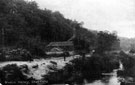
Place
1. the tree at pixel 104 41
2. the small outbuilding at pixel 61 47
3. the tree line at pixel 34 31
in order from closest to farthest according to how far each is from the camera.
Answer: the small outbuilding at pixel 61 47, the tree line at pixel 34 31, the tree at pixel 104 41

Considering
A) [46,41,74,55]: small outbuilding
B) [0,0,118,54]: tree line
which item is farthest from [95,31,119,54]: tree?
[46,41,74,55]: small outbuilding

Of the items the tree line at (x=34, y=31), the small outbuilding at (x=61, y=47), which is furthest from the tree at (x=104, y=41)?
the small outbuilding at (x=61, y=47)

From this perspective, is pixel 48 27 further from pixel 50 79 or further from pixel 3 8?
pixel 50 79

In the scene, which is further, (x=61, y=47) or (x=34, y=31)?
(x=34, y=31)

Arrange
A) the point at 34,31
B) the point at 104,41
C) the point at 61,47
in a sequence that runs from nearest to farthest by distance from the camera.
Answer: the point at 61,47
the point at 104,41
the point at 34,31

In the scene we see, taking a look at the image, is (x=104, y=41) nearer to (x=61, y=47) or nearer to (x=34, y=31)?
(x=61, y=47)

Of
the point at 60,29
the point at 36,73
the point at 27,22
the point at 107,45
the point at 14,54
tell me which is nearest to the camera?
the point at 36,73

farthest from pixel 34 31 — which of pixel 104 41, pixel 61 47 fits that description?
pixel 104 41

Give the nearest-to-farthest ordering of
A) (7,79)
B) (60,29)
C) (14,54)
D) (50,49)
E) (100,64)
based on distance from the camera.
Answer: (7,79)
(14,54)
(100,64)
(50,49)
(60,29)

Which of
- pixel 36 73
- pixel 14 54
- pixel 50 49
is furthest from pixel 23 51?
pixel 50 49

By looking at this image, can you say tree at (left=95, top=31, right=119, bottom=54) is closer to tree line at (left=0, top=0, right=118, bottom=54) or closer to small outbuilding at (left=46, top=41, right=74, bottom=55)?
tree line at (left=0, top=0, right=118, bottom=54)

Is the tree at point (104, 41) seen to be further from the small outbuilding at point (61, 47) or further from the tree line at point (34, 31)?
the small outbuilding at point (61, 47)
